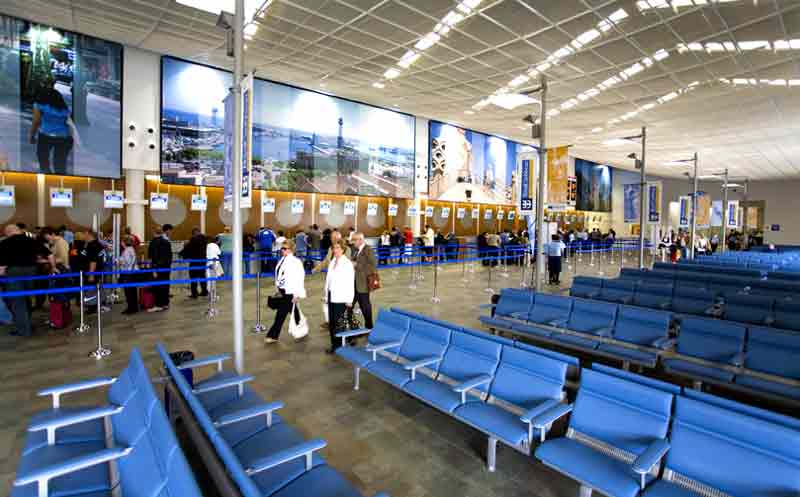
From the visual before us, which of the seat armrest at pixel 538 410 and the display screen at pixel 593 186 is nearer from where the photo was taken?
the seat armrest at pixel 538 410

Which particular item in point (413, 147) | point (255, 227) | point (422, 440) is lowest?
point (422, 440)

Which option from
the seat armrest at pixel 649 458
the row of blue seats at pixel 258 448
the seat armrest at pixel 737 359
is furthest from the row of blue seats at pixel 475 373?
the seat armrest at pixel 737 359

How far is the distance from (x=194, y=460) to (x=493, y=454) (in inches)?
96.2

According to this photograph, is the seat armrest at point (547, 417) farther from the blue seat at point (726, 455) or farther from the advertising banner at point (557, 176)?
the advertising banner at point (557, 176)

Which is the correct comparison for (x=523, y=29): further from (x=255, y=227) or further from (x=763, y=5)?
(x=255, y=227)

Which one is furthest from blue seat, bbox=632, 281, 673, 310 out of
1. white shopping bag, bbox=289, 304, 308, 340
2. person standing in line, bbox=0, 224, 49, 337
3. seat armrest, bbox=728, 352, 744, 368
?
person standing in line, bbox=0, 224, 49, 337

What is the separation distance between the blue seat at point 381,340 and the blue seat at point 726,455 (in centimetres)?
281

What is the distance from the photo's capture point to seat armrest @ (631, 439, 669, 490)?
2.36m

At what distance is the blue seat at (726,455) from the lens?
228cm

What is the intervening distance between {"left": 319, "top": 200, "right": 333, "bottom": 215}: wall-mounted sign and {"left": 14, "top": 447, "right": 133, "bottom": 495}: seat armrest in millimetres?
15813

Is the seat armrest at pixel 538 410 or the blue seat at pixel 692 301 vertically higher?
the blue seat at pixel 692 301

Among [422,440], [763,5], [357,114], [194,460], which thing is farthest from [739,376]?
[357,114]

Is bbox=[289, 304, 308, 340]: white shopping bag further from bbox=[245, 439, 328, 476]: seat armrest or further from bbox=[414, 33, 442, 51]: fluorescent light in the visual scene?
bbox=[414, 33, 442, 51]: fluorescent light

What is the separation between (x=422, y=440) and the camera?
3758 millimetres
